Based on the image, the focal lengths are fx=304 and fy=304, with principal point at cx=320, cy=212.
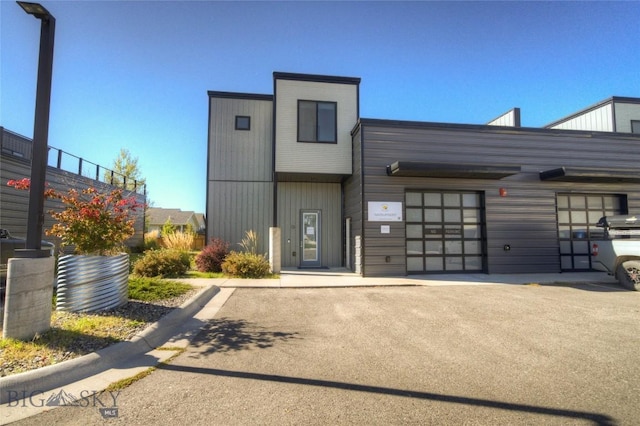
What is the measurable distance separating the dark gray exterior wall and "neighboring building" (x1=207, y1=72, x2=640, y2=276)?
4 cm

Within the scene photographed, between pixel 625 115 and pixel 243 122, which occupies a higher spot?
pixel 625 115

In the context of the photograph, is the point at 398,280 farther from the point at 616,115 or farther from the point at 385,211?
the point at 616,115

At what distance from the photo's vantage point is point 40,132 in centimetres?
414

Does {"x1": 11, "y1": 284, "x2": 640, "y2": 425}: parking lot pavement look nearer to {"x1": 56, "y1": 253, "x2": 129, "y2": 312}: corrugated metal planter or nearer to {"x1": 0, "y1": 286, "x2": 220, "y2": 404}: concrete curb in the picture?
{"x1": 0, "y1": 286, "x2": 220, "y2": 404}: concrete curb

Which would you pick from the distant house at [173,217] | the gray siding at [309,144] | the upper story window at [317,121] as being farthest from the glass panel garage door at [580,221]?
the distant house at [173,217]

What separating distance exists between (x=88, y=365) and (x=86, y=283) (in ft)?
7.13

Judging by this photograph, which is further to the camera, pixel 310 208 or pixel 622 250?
pixel 310 208

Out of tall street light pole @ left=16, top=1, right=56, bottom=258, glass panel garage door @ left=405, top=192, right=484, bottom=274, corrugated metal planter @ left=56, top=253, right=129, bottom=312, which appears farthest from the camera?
glass panel garage door @ left=405, top=192, right=484, bottom=274

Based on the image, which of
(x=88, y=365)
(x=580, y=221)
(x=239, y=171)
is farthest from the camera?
(x=239, y=171)

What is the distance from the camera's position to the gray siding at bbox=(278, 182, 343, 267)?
43.0 feet

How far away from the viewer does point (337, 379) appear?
322cm

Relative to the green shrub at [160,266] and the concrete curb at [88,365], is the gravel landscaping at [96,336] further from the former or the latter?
the green shrub at [160,266]
